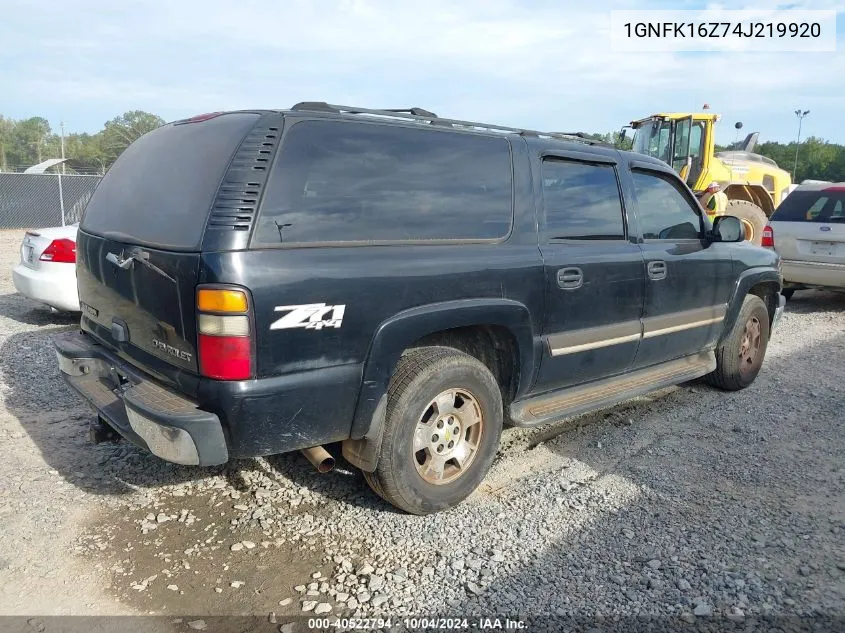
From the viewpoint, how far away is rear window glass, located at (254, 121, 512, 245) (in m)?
2.71

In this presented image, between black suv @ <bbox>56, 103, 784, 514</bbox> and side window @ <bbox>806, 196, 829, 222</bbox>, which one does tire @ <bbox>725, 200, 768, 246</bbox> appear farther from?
black suv @ <bbox>56, 103, 784, 514</bbox>

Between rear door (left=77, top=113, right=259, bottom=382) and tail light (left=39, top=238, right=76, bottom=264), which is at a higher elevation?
rear door (left=77, top=113, right=259, bottom=382)

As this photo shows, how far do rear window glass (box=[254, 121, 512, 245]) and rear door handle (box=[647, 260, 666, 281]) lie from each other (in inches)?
50.5

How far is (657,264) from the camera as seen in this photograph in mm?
4266

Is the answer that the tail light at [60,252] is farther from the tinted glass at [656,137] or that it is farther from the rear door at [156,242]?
the tinted glass at [656,137]

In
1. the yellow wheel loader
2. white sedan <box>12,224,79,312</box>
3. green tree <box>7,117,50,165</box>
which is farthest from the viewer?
green tree <box>7,117,50,165</box>

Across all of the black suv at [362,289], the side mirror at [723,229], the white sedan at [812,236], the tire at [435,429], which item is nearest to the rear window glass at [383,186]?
the black suv at [362,289]

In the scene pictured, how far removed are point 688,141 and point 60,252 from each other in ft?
35.7

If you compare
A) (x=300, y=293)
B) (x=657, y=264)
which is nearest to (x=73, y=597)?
(x=300, y=293)

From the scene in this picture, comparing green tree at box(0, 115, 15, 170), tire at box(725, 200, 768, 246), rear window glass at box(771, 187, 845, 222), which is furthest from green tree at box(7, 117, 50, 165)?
rear window glass at box(771, 187, 845, 222)

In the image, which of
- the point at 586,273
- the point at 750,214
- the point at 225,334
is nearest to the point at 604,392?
the point at 586,273

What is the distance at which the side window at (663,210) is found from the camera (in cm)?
438

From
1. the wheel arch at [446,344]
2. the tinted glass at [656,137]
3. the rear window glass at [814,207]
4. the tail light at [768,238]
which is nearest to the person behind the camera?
the wheel arch at [446,344]

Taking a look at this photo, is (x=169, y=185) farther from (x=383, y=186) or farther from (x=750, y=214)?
(x=750, y=214)
